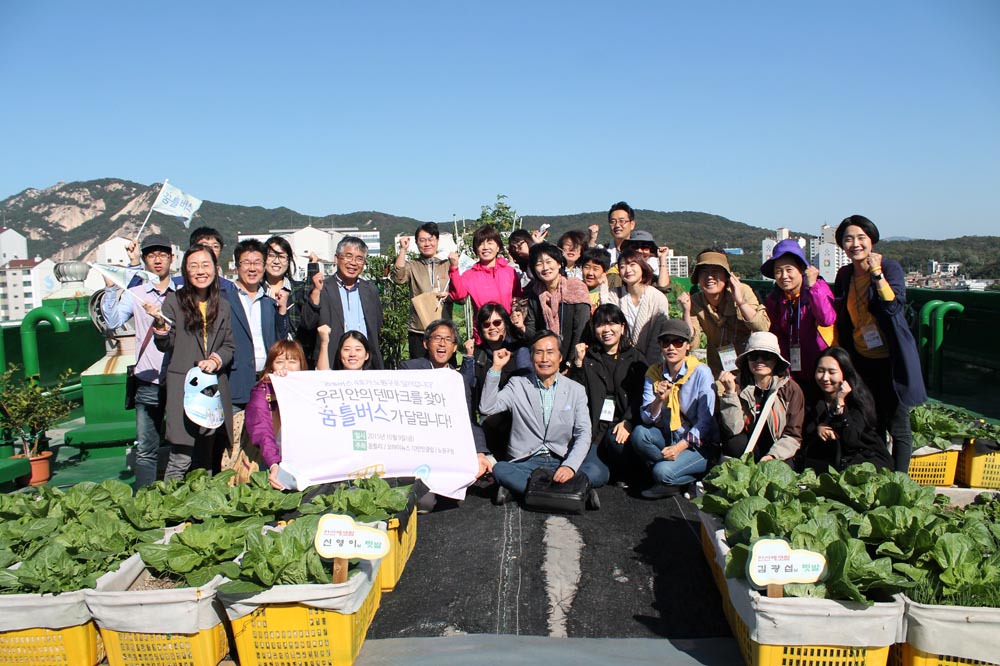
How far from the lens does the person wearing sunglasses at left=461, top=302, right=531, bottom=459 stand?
5062 millimetres

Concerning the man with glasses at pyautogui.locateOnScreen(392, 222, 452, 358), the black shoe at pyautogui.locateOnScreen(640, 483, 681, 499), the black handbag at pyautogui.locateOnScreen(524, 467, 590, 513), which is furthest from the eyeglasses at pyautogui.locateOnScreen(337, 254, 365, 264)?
the black shoe at pyautogui.locateOnScreen(640, 483, 681, 499)

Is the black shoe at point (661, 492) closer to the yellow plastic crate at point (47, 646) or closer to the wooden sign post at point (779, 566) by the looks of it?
the wooden sign post at point (779, 566)

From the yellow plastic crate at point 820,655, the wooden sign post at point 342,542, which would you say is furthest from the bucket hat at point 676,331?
the wooden sign post at point 342,542

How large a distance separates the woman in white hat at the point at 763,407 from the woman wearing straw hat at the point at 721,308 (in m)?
0.32

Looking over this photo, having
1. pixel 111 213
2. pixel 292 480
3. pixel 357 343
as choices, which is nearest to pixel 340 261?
pixel 357 343

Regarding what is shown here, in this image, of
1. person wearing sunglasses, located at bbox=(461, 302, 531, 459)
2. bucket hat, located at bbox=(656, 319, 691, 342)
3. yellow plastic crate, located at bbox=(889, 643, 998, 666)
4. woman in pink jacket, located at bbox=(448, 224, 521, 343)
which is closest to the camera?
yellow plastic crate, located at bbox=(889, 643, 998, 666)

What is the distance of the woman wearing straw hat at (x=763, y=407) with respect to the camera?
4398 mm

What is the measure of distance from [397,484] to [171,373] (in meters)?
1.58

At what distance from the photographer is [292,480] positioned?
14.0 feet

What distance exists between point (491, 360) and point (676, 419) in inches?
52.4

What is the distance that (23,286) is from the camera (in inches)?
1101

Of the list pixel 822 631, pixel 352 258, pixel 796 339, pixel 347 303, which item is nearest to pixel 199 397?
pixel 347 303

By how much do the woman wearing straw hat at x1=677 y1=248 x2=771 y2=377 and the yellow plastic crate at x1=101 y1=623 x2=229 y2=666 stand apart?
3384 millimetres

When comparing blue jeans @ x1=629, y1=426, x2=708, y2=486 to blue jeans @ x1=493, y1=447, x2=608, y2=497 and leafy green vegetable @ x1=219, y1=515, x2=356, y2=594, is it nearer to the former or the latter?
blue jeans @ x1=493, y1=447, x2=608, y2=497
